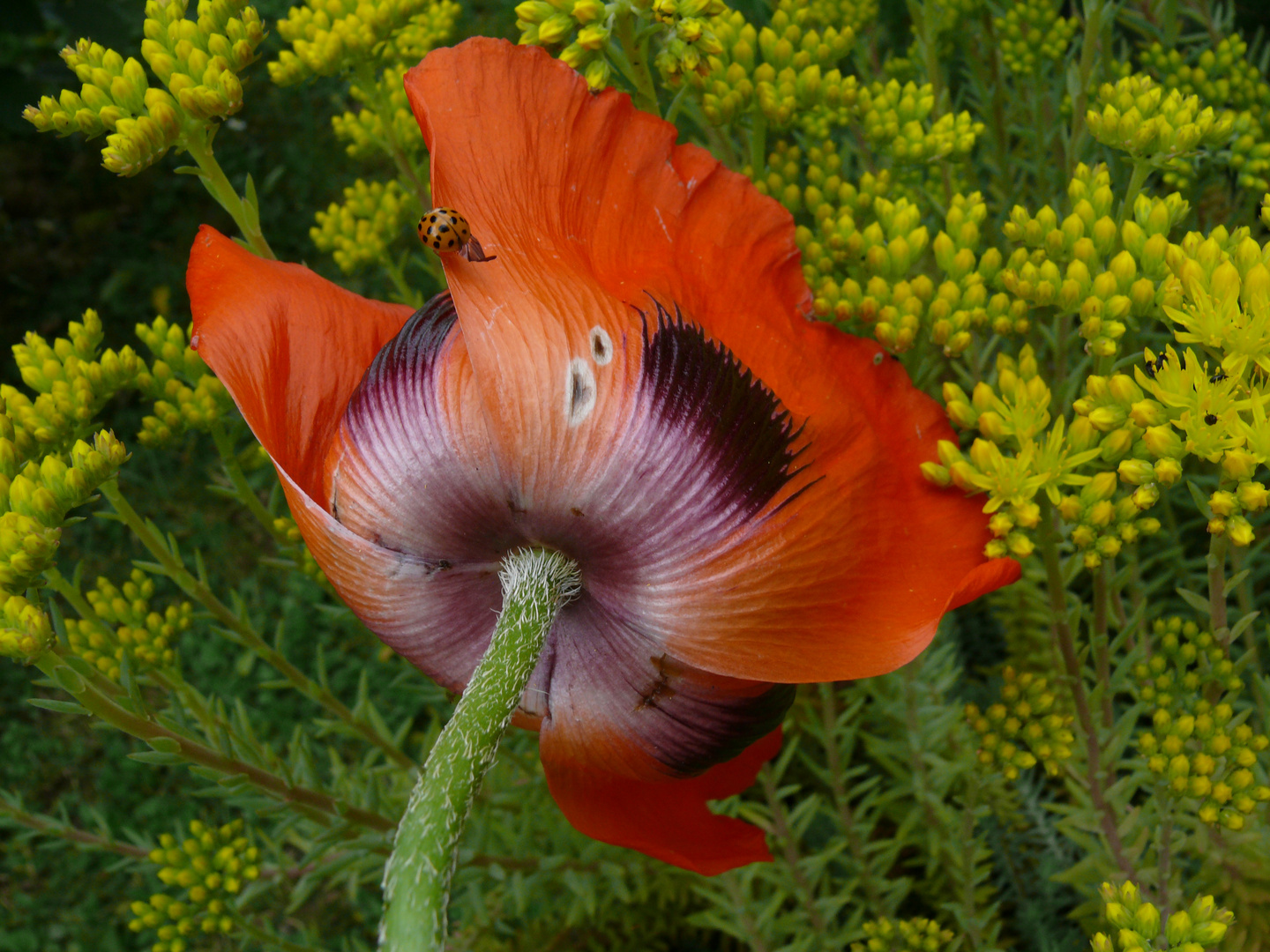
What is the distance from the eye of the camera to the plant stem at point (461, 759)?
1.75 feet

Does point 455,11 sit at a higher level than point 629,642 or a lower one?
higher

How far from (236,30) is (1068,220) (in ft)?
2.64

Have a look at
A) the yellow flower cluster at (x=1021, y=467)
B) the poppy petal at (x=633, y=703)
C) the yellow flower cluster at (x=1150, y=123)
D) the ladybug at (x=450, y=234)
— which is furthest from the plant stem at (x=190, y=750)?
the yellow flower cluster at (x=1150, y=123)

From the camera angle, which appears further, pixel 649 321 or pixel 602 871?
pixel 602 871

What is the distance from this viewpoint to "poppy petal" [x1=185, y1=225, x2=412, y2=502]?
29.6 inches

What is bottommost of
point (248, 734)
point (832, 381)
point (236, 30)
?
point (248, 734)

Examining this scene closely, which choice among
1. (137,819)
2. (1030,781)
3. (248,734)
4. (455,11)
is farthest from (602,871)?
(137,819)

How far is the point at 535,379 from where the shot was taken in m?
0.67

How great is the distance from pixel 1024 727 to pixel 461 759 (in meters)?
0.61

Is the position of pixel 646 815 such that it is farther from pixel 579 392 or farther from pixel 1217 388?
pixel 1217 388

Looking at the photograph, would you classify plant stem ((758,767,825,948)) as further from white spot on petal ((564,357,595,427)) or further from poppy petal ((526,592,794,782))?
white spot on petal ((564,357,595,427))

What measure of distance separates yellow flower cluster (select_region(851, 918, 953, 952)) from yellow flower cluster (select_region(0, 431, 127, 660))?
0.86m

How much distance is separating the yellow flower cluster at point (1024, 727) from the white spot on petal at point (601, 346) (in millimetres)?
536

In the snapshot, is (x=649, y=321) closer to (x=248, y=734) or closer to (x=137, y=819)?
(x=248, y=734)
